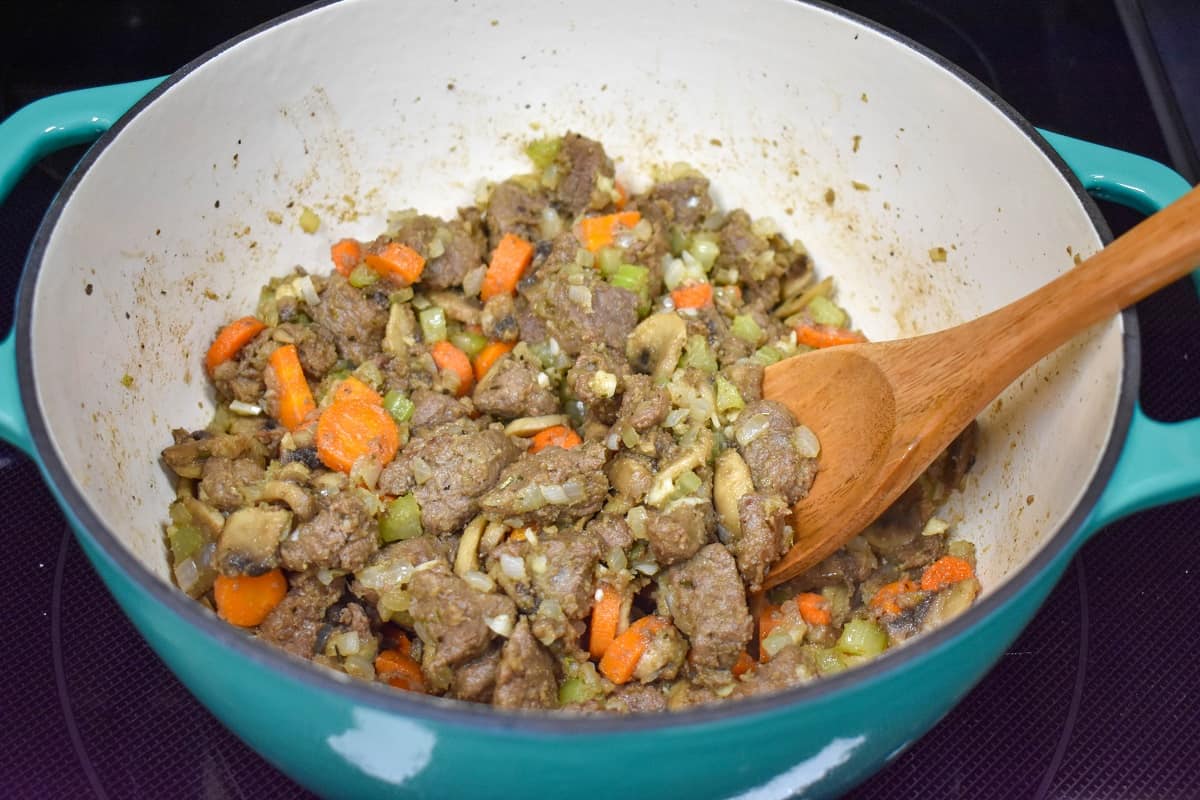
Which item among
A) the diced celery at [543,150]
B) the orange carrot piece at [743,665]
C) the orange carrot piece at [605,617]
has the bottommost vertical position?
the orange carrot piece at [743,665]

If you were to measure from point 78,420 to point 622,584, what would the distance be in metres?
1.27

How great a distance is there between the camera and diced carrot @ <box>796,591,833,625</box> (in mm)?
2660

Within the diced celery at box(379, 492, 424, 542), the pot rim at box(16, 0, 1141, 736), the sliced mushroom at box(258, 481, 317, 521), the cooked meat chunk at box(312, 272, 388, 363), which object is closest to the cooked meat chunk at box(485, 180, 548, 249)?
the cooked meat chunk at box(312, 272, 388, 363)

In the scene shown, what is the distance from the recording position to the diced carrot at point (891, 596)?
2.65 meters

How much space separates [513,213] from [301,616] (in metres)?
1.41

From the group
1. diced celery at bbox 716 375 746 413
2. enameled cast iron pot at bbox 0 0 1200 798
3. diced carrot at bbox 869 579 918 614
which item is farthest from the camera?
diced celery at bbox 716 375 746 413

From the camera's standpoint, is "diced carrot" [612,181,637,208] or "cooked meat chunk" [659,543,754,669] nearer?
"cooked meat chunk" [659,543,754,669]

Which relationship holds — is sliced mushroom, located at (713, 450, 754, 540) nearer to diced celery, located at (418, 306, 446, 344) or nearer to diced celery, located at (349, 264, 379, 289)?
diced celery, located at (418, 306, 446, 344)

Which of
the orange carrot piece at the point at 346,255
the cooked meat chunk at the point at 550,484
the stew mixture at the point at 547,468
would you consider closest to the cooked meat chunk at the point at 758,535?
the stew mixture at the point at 547,468

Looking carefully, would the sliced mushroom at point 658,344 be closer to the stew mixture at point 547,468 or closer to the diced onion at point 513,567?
the stew mixture at point 547,468

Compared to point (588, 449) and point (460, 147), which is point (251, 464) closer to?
point (588, 449)

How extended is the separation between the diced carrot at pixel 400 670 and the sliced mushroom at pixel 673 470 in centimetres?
70

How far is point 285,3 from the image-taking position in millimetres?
3549

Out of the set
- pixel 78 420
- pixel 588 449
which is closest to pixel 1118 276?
pixel 588 449
